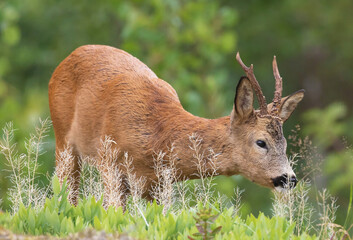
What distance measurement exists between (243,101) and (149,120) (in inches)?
38.0

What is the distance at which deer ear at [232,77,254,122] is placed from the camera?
6504 millimetres

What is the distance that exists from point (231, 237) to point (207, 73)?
961 centimetres

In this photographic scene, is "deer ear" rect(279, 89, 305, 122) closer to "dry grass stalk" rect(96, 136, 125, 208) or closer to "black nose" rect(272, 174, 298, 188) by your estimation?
"black nose" rect(272, 174, 298, 188)

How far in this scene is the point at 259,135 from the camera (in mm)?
6535

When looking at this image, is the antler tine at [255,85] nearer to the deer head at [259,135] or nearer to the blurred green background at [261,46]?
the deer head at [259,135]

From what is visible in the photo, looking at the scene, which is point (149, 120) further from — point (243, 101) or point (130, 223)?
point (130, 223)

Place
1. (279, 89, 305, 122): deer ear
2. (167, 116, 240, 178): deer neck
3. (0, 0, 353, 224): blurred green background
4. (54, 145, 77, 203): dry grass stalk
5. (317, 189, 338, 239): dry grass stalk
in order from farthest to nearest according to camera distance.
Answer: (0, 0, 353, 224): blurred green background < (279, 89, 305, 122): deer ear < (167, 116, 240, 178): deer neck < (54, 145, 77, 203): dry grass stalk < (317, 189, 338, 239): dry grass stalk

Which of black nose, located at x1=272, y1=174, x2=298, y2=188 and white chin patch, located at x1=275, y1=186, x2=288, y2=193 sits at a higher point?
black nose, located at x1=272, y1=174, x2=298, y2=188

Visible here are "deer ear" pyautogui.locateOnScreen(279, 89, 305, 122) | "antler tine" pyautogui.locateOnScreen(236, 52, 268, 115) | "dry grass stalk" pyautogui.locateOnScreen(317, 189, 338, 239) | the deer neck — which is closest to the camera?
"dry grass stalk" pyautogui.locateOnScreen(317, 189, 338, 239)

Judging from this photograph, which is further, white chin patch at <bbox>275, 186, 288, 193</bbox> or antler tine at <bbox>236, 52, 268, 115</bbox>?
antler tine at <bbox>236, 52, 268, 115</bbox>

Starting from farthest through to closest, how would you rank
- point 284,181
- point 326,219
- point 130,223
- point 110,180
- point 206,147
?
point 206,147 < point 284,181 < point 110,180 < point 326,219 < point 130,223

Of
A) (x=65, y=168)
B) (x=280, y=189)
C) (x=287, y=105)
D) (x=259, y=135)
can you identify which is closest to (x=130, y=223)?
(x=65, y=168)

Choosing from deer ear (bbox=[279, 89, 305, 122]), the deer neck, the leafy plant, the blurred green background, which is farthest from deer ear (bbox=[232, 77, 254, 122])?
the blurred green background

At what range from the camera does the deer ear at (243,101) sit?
6504mm
